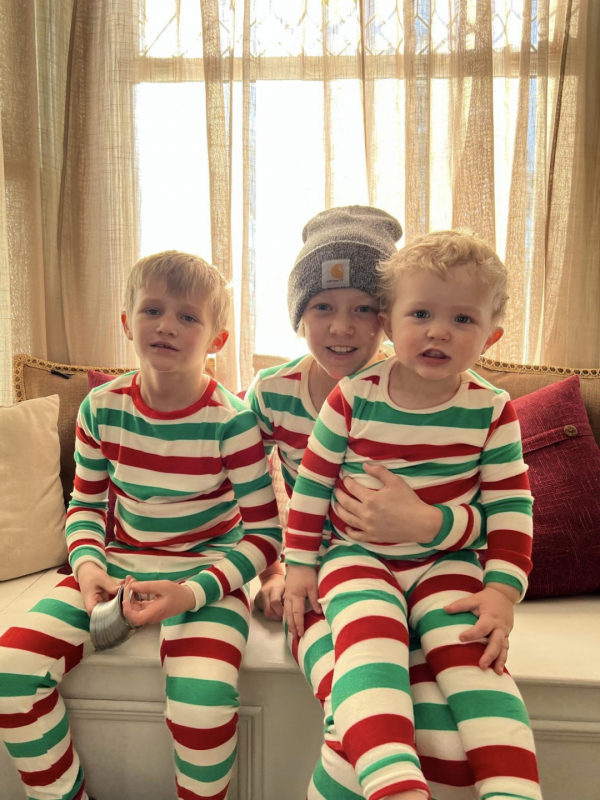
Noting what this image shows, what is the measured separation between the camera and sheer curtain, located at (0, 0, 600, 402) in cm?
184

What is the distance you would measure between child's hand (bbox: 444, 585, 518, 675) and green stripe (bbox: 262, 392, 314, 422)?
1.48 feet

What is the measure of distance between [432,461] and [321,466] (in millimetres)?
191

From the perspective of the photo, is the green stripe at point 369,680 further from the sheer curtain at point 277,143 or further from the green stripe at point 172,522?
the sheer curtain at point 277,143

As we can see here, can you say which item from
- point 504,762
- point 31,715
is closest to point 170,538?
point 31,715

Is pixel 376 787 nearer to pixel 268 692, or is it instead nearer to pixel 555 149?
pixel 268 692

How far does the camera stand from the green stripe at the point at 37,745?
1.02 meters

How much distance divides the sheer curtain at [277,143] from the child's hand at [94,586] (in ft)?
2.88

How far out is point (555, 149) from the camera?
6.10ft

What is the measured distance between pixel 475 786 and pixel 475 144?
1620mm

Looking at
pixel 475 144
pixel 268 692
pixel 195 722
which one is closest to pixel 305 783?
pixel 268 692

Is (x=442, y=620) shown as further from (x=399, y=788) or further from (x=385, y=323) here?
(x=385, y=323)

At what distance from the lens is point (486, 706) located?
855 millimetres

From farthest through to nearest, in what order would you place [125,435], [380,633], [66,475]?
[66,475]
[125,435]
[380,633]

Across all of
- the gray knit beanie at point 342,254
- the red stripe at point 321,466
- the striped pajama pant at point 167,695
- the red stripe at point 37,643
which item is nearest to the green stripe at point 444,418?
the red stripe at point 321,466
